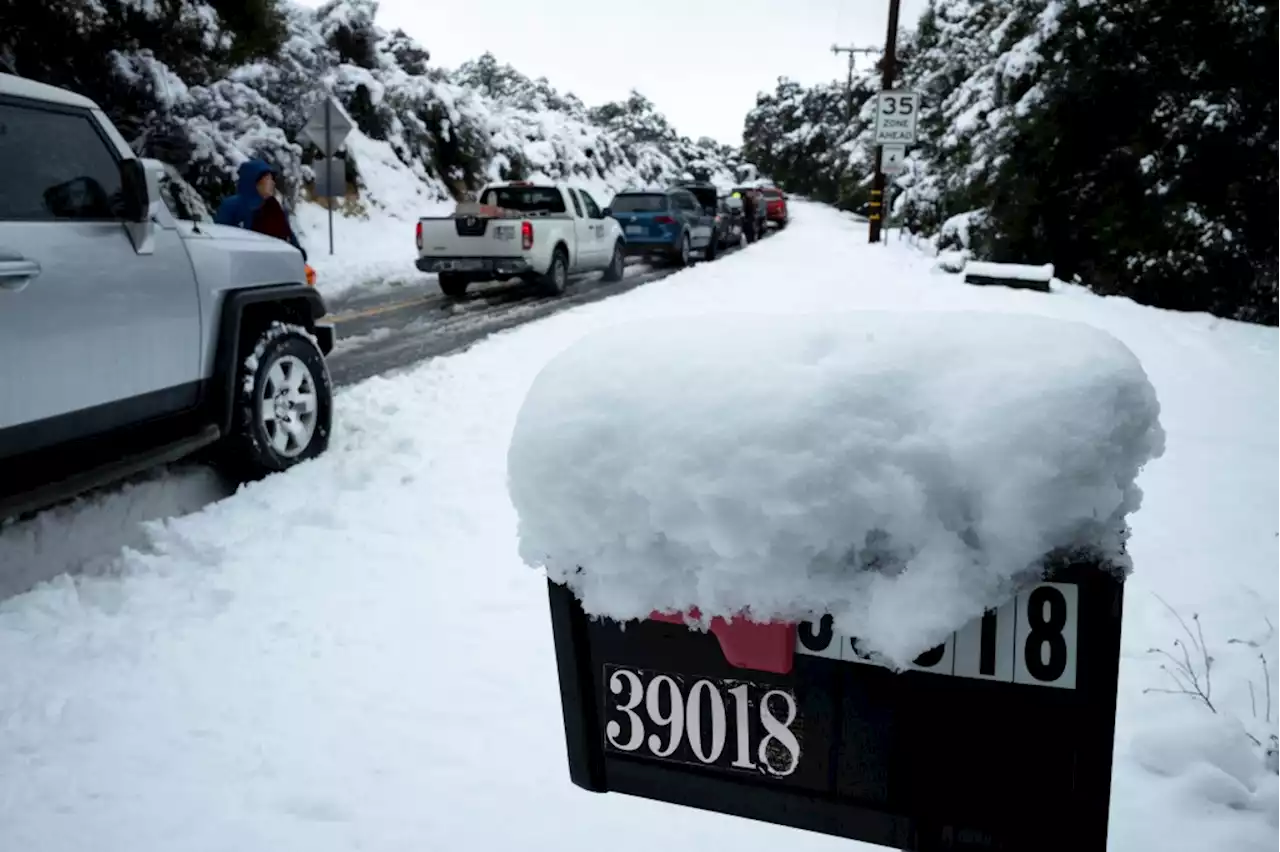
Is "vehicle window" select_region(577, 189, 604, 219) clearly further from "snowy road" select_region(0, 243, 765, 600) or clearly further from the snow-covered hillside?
the snow-covered hillside

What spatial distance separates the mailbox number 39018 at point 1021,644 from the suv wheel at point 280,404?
14.2 feet

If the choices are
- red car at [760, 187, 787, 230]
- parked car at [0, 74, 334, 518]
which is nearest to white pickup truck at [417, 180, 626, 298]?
parked car at [0, 74, 334, 518]

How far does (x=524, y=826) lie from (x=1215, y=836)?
1.80 metres

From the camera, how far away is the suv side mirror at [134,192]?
13.0 ft

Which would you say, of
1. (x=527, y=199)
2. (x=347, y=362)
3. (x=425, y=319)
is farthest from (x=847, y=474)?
(x=527, y=199)

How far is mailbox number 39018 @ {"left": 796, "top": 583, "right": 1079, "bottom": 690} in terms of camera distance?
1.23 metres

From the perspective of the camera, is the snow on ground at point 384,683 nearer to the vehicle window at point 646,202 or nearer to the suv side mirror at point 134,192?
the suv side mirror at point 134,192

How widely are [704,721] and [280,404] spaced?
14.3ft

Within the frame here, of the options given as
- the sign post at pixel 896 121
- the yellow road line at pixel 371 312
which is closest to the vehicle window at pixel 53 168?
the yellow road line at pixel 371 312

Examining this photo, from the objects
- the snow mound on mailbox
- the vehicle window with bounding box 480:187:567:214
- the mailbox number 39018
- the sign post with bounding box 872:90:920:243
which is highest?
the sign post with bounding box 872:90:920:243

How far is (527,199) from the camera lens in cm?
1491

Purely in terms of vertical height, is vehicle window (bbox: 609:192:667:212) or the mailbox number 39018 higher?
vehicle window (bbox: 609:192:667:212)

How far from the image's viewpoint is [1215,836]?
2.38 meters

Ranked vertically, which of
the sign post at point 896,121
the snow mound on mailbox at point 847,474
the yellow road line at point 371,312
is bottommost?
the yellow road line at point 371,312
